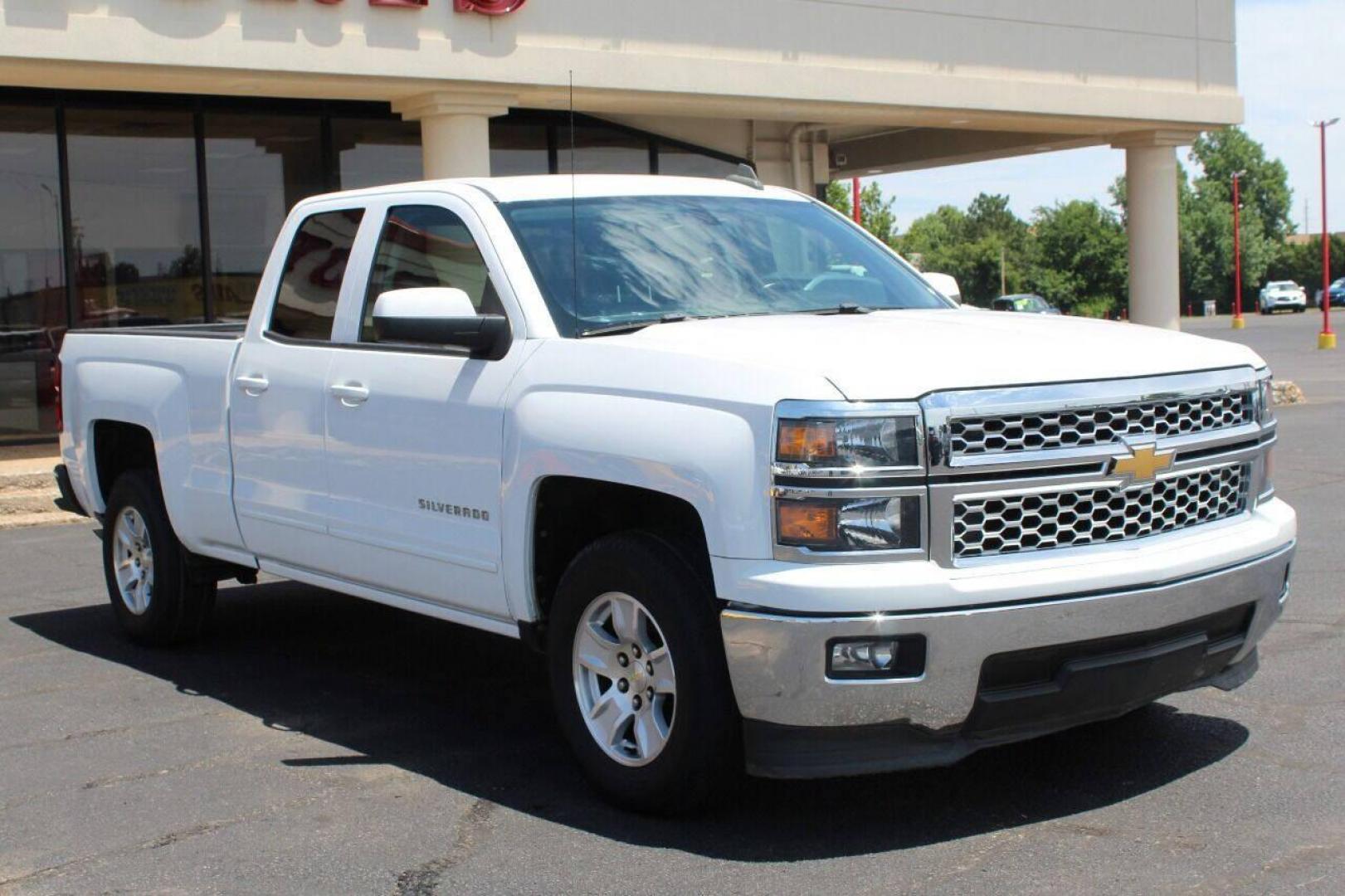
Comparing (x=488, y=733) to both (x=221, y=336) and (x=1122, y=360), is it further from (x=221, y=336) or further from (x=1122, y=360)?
(x=1122, y=360)

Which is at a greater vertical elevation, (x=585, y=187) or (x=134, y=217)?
(x=134, y=217)

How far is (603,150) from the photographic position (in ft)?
65.2

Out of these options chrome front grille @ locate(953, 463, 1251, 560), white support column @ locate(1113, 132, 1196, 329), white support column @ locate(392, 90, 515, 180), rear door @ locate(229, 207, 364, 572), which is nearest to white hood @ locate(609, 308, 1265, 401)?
chrome front grille @ locate(953, 463, 1251, 560)

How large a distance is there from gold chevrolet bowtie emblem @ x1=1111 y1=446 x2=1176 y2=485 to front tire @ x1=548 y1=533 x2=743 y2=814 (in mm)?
1213

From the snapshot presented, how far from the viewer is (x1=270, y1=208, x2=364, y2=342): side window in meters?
6.53

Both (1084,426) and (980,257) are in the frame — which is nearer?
(1084,426)

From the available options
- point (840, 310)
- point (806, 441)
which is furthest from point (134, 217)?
Result: point (806, 441)

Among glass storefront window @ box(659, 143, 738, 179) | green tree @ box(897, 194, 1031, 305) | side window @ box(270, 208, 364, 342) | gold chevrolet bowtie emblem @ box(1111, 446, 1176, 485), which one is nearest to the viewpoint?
gold chevrolet bowtie emblem @ box(1111, 446, 1176, 485)

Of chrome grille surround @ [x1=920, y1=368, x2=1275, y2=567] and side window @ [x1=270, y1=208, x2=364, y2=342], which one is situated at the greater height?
side window @ [x1=270, y1=208, x2=364, y2=342]

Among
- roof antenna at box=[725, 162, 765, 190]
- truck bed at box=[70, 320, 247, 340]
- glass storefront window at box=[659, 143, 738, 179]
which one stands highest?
glass storefront window at box=[659, 143, 738, 179]

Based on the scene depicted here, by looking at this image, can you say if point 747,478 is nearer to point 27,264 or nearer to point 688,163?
point 27,264

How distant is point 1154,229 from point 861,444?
744 inches

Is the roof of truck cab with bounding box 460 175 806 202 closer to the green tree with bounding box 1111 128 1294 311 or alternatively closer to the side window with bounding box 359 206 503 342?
the side window with bounding box 359 206 503 342

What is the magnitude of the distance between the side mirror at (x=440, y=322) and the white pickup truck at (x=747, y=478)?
1 centimetres
